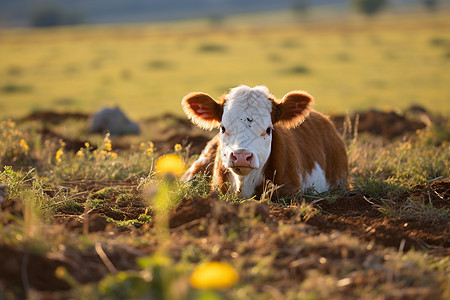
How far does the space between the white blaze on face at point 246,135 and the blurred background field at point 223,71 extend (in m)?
10.1

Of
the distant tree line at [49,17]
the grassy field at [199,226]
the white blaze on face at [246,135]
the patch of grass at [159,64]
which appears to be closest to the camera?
the grassy field at [199,226]

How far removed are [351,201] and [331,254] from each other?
2.48 metres

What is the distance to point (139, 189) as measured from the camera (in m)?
6.46

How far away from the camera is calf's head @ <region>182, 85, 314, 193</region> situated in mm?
5621

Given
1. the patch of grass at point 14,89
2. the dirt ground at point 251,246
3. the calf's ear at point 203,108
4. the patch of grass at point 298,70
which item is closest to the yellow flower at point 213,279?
the dirt ground at point 251,246

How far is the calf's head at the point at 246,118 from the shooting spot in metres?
5.62

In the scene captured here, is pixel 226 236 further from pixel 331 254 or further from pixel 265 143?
pixel 265 143

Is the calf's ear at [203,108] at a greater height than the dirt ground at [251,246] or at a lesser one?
greater

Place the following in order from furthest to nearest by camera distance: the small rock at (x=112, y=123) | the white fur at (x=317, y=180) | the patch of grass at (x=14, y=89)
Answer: the patch of grass at (x=14, y=89) → the small rock at (x=112, y=123) → the white fur at (x=317, y=180)

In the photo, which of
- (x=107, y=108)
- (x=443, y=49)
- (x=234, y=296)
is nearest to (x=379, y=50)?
(x=443, y=49)

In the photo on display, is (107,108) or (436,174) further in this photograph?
(107,108)

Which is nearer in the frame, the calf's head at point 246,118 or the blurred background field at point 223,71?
the calf's head at point 246,118

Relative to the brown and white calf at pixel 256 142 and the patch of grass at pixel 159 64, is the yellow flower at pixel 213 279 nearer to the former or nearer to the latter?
the brown and white calf at pixel 256 142

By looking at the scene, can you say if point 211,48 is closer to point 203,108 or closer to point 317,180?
point 317,180
